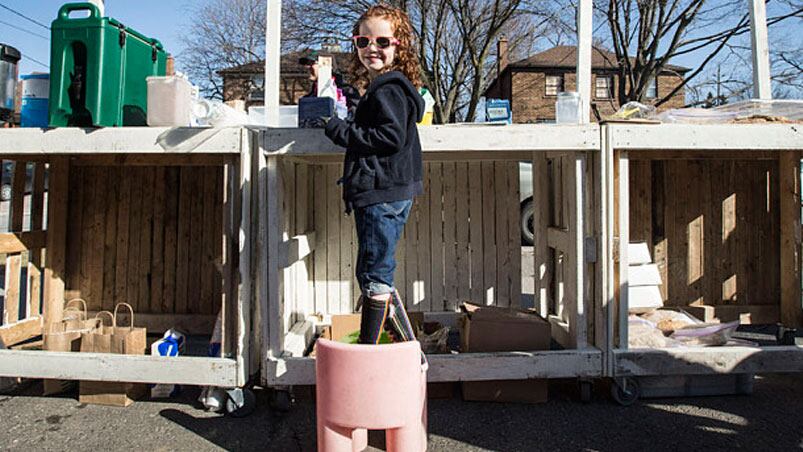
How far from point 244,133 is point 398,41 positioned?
1176 mm

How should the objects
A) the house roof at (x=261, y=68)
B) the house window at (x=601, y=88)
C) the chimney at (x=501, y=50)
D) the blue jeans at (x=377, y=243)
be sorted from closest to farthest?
the blue jeans at (x=377, y=243) → the chimney at (x=501, y=50) → the house roof at (x=261, y=68) → the house window at (x=601, y=88)

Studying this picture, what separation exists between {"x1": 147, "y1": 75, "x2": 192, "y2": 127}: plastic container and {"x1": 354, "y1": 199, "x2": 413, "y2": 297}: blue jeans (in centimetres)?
155

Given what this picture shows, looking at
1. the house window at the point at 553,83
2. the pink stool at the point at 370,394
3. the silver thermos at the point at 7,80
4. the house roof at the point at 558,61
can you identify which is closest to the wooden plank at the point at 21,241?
the silver thermos at the point at 7,80

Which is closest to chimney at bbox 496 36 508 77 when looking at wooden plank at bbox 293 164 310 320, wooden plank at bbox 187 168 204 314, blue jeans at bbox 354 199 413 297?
wooden plank at bbox 293 164 310 320

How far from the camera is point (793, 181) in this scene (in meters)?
4.54

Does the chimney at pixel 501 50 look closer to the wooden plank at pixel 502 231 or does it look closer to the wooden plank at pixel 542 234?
the wooden plank at pixel 502 231

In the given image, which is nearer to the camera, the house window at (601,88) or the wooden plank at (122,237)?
the wooden plank at (122,237)

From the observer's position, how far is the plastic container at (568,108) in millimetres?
3398

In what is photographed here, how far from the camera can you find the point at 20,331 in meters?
4.02

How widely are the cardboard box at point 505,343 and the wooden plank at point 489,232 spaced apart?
5.07 feet

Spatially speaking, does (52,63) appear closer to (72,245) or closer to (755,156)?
(72,245)

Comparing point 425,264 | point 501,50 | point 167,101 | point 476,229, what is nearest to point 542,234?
point 476,229

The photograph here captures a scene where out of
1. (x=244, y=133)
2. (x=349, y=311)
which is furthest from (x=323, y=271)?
(x=244, y=133)

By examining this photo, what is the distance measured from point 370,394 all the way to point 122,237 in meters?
3.61
